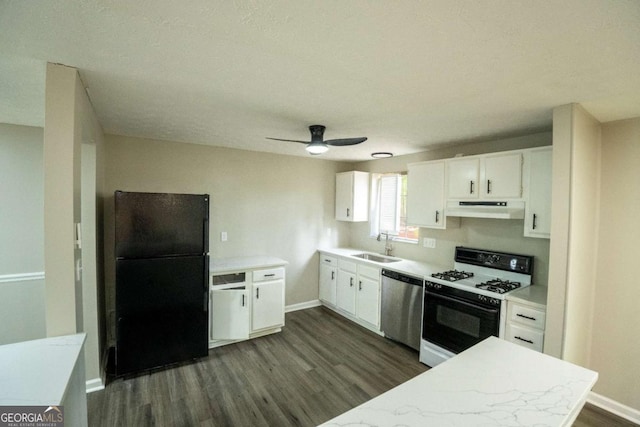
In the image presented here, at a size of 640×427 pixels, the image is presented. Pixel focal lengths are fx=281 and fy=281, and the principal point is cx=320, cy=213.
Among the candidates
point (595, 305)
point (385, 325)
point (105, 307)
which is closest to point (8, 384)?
point (105, 307)

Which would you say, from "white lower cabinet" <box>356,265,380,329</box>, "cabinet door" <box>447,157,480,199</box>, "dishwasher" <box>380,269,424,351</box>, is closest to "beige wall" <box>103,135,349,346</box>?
"white lower cabinet" <box>356,265,380,329</box>

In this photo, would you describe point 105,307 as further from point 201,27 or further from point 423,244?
point 423,244

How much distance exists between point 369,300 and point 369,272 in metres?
0.36

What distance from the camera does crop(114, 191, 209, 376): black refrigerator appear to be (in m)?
2.58

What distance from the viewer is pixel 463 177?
119 inches

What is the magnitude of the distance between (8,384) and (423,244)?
3.76 metres

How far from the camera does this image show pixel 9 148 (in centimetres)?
282

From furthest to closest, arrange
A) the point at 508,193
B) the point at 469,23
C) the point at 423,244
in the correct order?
the point at 423,244
the point at 508,193
the point at 469,23

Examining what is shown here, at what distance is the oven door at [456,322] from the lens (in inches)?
96.9

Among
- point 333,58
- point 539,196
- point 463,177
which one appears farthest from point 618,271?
point 333,58

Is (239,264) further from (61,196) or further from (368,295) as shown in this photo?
(61,196)

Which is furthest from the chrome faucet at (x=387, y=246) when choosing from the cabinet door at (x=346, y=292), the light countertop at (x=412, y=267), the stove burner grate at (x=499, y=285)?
the stove burner grate at (x=499, y=285)

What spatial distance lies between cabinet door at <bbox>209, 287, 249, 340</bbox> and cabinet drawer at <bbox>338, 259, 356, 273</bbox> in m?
1.44

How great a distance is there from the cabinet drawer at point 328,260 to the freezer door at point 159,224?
199cm
